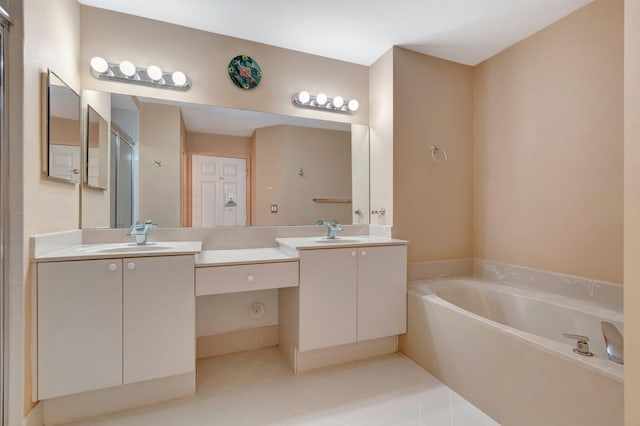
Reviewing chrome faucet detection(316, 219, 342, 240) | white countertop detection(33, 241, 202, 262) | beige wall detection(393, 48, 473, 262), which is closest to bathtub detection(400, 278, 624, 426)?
beige wall detection(393, 48, 473, 262)

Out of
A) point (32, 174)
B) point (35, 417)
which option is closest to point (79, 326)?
point (35, 417)

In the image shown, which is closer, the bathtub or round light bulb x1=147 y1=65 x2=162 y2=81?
the bathtub

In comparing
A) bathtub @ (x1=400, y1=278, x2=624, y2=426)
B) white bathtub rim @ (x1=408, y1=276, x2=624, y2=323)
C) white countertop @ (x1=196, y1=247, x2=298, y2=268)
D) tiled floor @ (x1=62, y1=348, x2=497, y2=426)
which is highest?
white countertop @ (x1=196, y1=247, x2=298, y2=268)

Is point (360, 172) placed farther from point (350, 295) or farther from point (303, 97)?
point (350, 295)

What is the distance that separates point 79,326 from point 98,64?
1.59 meters

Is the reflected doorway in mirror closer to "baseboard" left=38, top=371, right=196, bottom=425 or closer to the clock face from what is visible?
the clock face

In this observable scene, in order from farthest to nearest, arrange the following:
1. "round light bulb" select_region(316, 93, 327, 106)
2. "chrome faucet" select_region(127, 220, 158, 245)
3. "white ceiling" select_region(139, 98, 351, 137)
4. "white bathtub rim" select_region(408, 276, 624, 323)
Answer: "round light bulb" select_region(316, 93, 327, 106), "white ceiling" select_region(139, 98, 351, 137), "chrome faucet" select_region(127, 220, 158, 245), "white bathtub rim" select_region(408, 276, 624, 323)

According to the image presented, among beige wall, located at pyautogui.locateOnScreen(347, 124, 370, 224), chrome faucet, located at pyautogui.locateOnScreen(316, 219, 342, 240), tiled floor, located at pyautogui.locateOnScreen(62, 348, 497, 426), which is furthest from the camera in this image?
beige wall, located at pyautogui.locateOnScreen(347, 124, 370, 224)

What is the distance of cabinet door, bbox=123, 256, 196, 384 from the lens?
1.47 metres

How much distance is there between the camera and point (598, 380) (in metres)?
1.07

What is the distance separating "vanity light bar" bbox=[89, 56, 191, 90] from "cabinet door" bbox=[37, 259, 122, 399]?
1.26 m

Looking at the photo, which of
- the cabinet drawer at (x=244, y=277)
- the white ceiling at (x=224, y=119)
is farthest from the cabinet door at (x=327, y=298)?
Result: the white ceiling at (x=224, y=119)

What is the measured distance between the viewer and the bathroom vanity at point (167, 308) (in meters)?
1.37

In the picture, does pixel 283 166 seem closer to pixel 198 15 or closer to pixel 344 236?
pixel 344 236
